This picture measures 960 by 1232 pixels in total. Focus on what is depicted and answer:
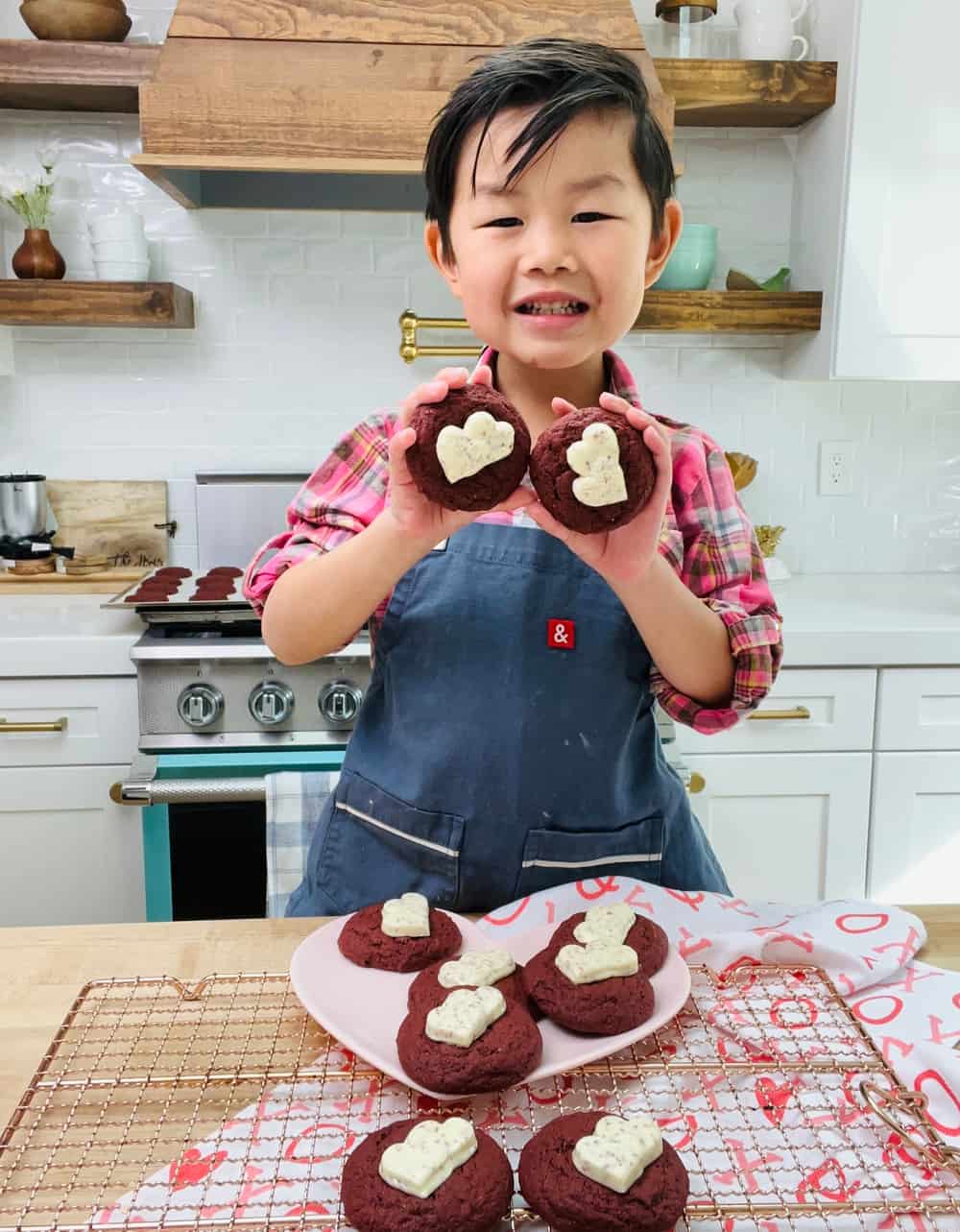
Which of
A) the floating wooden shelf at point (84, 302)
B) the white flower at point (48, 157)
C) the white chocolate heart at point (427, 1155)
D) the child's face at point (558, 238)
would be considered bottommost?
the white chocolate heart at point (427, 1155)

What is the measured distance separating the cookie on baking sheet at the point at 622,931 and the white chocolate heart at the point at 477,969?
0.04 metres

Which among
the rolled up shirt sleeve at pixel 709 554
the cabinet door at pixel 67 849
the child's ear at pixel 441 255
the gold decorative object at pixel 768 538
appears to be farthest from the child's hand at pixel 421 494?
the gold decorative object at pixel 768 538

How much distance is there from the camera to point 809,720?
2.12 m

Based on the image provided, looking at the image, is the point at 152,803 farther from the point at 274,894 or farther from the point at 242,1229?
the point at 242,1229

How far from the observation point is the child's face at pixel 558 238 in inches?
32.5

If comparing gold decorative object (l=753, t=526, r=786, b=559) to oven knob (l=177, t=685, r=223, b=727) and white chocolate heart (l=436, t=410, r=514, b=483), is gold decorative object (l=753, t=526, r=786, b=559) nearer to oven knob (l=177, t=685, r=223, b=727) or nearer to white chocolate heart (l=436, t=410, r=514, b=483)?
oven knob (l=177, t=685, r=223, b=727)

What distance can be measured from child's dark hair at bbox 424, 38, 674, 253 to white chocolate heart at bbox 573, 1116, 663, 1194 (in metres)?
0.64

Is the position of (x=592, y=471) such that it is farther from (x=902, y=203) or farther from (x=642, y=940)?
(x=902, y=203)

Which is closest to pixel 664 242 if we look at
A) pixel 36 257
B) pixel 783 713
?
pixel 783 713

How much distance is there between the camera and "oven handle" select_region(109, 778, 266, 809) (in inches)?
75.0

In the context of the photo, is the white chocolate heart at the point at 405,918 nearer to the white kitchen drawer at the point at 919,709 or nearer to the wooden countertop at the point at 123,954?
the wooden countertop at the point at 123,954

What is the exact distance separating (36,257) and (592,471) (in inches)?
75.7

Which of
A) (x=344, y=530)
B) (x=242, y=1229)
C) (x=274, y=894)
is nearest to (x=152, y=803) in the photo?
(x=274, y=894)

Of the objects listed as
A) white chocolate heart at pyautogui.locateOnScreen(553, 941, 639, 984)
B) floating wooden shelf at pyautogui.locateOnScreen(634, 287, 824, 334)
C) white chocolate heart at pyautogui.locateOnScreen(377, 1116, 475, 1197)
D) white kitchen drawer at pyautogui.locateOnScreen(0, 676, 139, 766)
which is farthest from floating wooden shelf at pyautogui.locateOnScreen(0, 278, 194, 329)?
white chocolate heart at pyautogui.locateOnScreen(377, 1116, 475, 1197)
